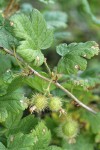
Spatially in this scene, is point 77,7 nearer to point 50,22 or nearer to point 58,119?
point 50,22

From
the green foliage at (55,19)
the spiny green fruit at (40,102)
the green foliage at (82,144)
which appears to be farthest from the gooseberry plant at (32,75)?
the green foliage at (55,19)

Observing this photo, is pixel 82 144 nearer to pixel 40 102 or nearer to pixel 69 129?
pixel 69 129

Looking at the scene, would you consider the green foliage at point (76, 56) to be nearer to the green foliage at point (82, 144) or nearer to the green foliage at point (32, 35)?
the green foliage at point (32, 35)

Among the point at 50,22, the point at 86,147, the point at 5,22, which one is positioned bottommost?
the point at 86,147

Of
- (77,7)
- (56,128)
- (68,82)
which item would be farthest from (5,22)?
(77,7)

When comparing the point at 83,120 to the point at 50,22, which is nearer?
the point at 83,120

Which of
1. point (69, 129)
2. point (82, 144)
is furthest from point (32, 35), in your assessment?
point (82, 144)
